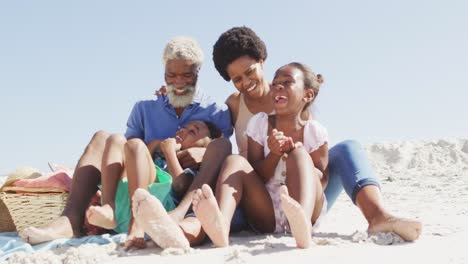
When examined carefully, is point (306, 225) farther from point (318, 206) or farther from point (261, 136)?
point (261, 136)

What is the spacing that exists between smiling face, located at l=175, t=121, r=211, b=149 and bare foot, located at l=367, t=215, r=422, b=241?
1278 mm

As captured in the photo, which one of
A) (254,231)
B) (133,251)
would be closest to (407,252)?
(254,231)

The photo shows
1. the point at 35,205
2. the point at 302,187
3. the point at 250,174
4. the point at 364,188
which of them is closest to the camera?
the point at 302,187

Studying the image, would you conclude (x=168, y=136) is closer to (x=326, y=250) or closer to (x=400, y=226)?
(x=326, y=250)

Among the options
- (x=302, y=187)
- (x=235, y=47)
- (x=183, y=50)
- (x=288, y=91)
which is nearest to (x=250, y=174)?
(x=302, y=187)

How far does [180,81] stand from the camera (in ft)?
12.5

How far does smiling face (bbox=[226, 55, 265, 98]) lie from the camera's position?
3.86m

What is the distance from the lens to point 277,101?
10.9 feet

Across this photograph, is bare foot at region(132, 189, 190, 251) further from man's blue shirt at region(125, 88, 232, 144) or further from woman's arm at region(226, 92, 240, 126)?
woman's arm at region(226, 92, 240, 126)

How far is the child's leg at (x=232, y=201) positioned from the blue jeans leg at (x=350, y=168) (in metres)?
0.49

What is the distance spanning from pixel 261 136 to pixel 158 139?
0.83m

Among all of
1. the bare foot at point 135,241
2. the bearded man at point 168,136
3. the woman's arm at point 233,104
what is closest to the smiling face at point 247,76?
the woman's arm at point 233,104

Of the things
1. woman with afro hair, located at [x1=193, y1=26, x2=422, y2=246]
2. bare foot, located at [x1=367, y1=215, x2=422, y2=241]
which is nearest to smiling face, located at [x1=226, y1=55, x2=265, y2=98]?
woman with afro hair, located at [x1=193, y1=26, x2=422, y2=246]

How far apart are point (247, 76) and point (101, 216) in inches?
61.8
